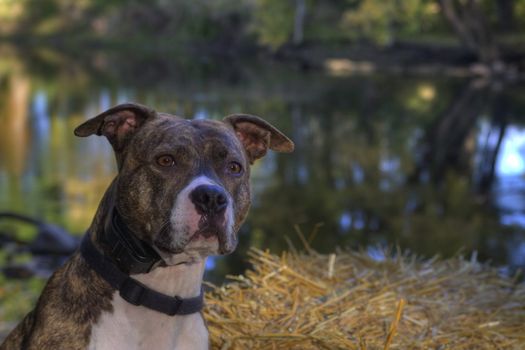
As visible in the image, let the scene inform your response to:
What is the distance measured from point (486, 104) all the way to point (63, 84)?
1774 centimetres

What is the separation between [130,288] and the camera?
351 centimetres

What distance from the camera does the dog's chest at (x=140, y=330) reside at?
3.44m

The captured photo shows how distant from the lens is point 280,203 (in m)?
13.3

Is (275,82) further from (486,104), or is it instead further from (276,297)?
(276,297)

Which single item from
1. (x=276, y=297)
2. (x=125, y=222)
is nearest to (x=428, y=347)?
(x=276, y=297)

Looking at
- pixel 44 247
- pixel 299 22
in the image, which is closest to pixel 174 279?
pixel 44 247

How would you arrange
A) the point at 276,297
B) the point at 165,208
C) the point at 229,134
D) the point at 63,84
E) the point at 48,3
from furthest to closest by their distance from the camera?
the point at 48,3 < the point at 63,84 < the point at 276,297 < the point at 229,134 < the point at 165,208

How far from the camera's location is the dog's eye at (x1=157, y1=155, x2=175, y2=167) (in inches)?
140

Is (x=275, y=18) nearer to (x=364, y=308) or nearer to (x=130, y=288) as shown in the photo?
(x=364, y=308)

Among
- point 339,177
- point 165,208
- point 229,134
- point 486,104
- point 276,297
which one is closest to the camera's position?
point 165,208

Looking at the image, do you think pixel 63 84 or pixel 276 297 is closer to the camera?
pixel 276 297

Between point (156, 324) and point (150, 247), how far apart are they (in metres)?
0.35

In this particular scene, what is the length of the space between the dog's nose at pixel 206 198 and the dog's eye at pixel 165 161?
242 millimetres

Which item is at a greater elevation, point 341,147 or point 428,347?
point 428,347
